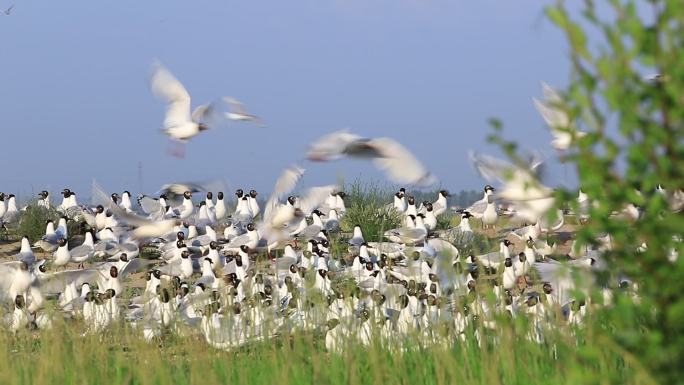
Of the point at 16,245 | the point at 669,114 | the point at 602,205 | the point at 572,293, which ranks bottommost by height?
the point at 572,293

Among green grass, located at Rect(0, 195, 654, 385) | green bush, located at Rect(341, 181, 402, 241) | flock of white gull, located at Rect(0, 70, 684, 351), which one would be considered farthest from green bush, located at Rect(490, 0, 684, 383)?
green bush, located at Rect(341, 181, 402, 241)

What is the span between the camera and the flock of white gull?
7.20 metres

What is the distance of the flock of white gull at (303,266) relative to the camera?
7.20 m

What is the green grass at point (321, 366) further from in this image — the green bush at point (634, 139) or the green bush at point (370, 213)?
the green bush at point (370, 213)

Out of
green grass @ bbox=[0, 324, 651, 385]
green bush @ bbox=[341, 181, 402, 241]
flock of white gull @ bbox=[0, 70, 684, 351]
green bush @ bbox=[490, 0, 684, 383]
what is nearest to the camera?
green bush @ bbox=[490, 0, 684, 383]

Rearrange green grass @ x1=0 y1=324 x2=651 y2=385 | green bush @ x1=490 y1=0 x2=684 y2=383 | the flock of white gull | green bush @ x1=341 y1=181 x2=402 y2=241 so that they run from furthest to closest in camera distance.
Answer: green bush @ x1=341 y1=181 x2=402 y2=241
the flock of white gull
green grass @ x1=0 y1=324 x2=651 y2=385
green bush @ x1=490 y1=0 x2=684 y2=383

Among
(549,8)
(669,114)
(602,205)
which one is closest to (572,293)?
(602,205)

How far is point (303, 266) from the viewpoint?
15531 millimetres

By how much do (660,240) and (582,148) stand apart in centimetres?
45

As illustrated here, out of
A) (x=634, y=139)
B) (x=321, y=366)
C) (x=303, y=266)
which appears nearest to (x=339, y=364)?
(x=321, y=366)

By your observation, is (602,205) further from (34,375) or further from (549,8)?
(34,375)

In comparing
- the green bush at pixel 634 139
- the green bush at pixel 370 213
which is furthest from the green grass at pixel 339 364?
the green bush at pixel 370 213

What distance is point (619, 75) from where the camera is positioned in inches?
145

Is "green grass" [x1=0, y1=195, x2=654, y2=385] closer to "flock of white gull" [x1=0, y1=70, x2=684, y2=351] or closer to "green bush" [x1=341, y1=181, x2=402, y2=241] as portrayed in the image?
"flock of white gull" [x1=0, y1=70, x2=684, y2=351]
